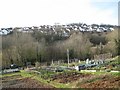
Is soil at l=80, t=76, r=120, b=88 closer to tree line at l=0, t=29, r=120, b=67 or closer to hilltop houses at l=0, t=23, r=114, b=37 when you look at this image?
tree line at l=0, t=29, r=120, b=67

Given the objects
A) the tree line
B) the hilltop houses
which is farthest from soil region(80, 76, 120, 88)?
the hilltop houses

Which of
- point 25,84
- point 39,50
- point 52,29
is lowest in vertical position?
point 25,84

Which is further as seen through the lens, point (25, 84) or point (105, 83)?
point (25, 84)

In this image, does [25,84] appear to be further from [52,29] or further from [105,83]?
[52,29]

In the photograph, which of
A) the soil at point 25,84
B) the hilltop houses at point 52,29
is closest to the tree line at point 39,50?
the hilltop houses at point 52,29

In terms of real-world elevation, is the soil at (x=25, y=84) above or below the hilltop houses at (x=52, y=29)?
below

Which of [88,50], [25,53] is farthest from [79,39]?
[25,53]

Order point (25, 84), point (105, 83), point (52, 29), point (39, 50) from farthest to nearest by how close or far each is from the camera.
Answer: point (52, 29)
point (39, 50)
point (25, 84)
point (105, 83)

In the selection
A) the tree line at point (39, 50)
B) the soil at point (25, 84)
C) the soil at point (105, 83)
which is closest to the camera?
the soil at point (105, 83)

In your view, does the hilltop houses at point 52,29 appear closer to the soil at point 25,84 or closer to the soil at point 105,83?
the soil at point 25,84

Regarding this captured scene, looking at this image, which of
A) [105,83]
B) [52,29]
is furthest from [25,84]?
[52,29]

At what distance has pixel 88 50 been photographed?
3322cm

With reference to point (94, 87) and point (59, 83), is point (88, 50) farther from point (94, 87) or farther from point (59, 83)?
point (94, 87)

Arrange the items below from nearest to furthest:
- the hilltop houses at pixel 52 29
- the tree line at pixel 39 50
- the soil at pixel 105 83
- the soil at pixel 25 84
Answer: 1. the soil at pixel 105 83
2. the soil at pixel 25 84
3. the tree line at pixel 39 50
4. the hilltop houses at pixel 52 29
